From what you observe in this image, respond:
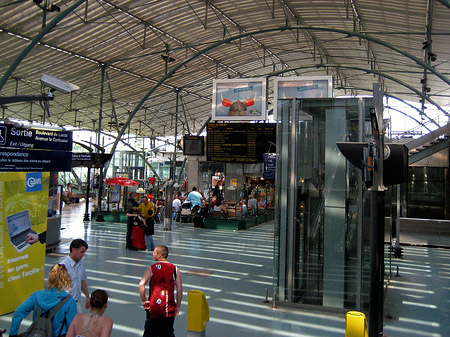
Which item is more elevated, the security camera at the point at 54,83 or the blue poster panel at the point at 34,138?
the security camera at the point at 54,83

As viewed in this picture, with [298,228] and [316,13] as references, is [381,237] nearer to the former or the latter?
[298,228]

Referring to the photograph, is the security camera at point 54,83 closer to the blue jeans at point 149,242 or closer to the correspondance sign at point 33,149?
the correspondance sign at point 33,149

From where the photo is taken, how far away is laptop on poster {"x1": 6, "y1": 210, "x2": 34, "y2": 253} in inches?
260

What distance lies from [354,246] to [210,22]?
18892mm

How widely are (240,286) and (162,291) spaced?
15.4ft

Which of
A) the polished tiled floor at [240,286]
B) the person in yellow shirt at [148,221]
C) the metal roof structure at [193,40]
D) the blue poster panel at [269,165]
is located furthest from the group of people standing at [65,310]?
the blue poster panel at [269,165]

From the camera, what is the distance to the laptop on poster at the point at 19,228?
21.7ft

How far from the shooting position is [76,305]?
4141mm

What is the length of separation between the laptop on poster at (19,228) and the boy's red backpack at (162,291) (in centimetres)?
293

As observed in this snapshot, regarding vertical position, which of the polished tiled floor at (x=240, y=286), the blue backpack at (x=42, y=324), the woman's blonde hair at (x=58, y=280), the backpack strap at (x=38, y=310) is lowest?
the polished tiled floor at (x=240, y=286)

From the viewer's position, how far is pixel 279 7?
23.0 meters

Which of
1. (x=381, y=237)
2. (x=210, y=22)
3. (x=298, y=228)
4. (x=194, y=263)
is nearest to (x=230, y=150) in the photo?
(x=210, y=22)

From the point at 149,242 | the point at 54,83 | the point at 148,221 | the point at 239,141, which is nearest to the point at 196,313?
the point at 54,83

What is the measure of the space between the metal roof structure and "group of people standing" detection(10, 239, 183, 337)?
11.0m
